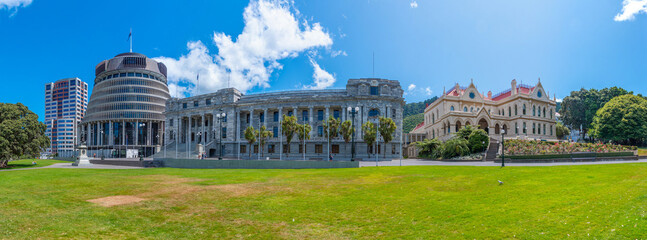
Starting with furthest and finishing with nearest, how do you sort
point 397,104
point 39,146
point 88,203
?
point 397,104, point 39,146, point 88,203

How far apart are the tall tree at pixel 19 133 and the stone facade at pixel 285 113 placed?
25.3 meters

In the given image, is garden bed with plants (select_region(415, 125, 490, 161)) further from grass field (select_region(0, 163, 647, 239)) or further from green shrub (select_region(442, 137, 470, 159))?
grass field (select_region(0, 163, 647, 239))

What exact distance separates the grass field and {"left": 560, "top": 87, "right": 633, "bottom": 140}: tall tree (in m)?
77.2

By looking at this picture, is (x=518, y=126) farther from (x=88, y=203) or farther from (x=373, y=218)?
(x=88, y=203)

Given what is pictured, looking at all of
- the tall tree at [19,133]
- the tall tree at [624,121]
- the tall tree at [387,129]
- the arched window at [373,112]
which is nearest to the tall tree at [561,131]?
the tall tree at [624,121]

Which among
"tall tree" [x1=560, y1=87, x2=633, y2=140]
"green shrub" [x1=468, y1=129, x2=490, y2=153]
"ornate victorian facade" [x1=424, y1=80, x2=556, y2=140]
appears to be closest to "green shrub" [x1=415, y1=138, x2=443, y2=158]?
"green shrub" [x1=468, y1=129, x2=490, y2=153]

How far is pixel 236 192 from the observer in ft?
56.1

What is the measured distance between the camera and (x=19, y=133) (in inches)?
1684

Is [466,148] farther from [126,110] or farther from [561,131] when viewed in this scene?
[126,110]

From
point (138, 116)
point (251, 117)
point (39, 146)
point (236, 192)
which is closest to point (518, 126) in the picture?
point (251, 117)

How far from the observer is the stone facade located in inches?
2532

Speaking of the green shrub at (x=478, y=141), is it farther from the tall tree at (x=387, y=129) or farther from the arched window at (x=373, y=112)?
the arched window at (x=373, y=112)

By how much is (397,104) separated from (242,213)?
56.7 metres

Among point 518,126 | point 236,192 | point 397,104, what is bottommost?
point 236,192
